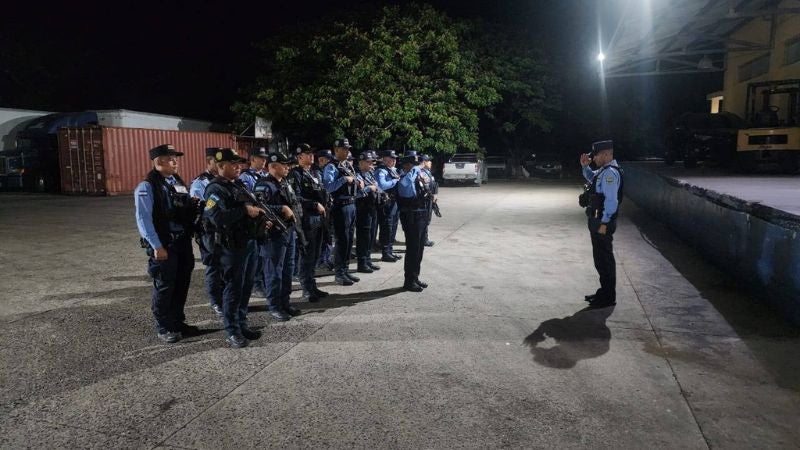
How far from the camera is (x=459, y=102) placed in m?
24.2

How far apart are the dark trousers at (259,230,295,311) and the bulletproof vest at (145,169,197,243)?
750 mm

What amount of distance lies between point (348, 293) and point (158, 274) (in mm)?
2424

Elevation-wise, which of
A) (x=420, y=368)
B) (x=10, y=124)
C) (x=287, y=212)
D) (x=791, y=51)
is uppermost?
(x=791, y=51)

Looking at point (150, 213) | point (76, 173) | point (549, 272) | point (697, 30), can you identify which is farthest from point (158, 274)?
point (697, 30)

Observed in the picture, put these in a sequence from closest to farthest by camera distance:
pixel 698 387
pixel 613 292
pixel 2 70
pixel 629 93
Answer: pixel 698 387 < pixel 613 292 < pixel 2 70 < pixel 629 93

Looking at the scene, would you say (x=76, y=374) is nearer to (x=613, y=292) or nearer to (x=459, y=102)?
(x=613, y=292)

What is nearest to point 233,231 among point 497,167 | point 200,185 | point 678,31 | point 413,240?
point 200,185

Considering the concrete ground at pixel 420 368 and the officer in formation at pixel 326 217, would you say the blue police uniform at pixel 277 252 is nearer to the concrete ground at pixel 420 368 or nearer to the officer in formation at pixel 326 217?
the concrete ground at pixel 420 368

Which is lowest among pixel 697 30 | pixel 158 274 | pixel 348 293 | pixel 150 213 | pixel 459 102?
pixel 348 293

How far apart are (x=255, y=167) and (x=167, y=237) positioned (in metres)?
1.78

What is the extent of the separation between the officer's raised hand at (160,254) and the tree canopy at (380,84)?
1789 centimetres

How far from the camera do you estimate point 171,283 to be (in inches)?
179

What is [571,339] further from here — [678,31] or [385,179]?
[678,31]

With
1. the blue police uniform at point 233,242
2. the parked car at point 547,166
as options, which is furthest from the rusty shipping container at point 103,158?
the parked car at point 547,166
